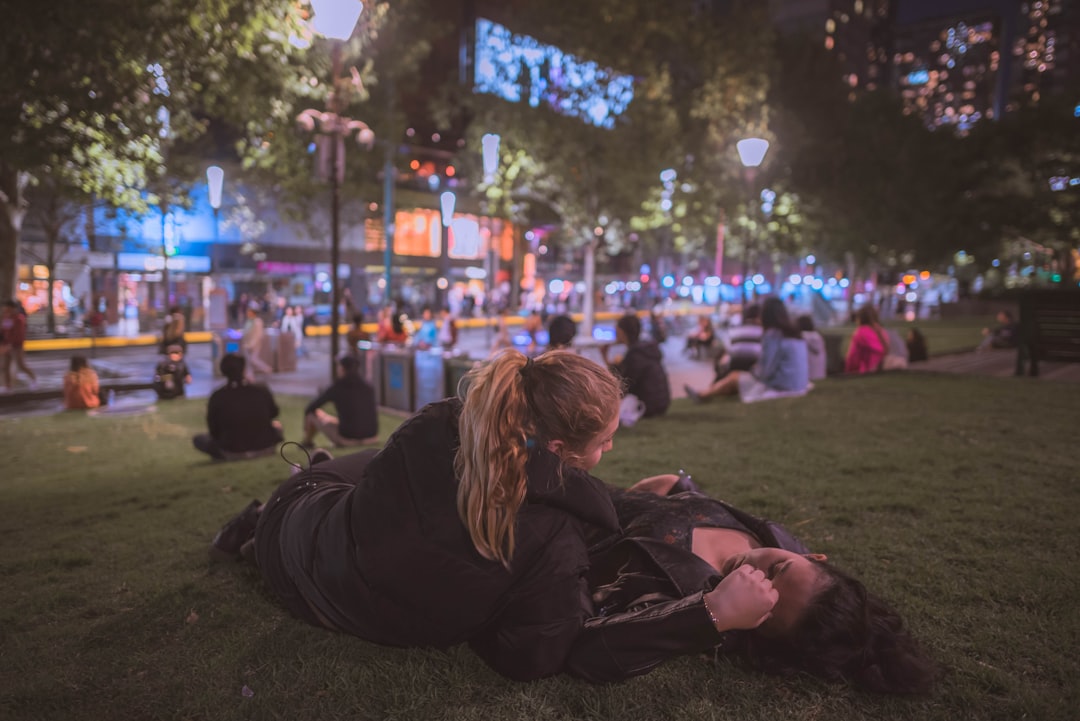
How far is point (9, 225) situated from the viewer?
15.2 m

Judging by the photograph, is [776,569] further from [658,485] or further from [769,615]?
[658,485]

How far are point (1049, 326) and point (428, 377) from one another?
35.0ft

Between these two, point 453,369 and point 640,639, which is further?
point 453,369

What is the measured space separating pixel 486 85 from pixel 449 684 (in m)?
25.8

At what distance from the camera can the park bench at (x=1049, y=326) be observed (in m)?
11.8

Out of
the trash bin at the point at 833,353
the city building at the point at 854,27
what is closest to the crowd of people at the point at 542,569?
the trash bin at the point at 833,353

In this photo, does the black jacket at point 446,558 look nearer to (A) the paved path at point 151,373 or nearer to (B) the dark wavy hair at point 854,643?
(B) the dark wavy hair at point 854,643

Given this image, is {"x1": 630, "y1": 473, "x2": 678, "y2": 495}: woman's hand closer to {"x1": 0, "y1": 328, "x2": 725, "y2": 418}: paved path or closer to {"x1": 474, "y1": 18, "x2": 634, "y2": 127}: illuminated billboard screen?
{"x1": 0, "y1": 328, "x2": 725, "y2": 418}: paved path

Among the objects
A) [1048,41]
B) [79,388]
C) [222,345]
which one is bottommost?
[79,388]

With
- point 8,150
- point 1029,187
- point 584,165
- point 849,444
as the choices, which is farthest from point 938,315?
point 8,150

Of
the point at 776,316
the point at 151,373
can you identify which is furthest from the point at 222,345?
the point at 776,316

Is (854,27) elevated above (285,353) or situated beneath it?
elevated above

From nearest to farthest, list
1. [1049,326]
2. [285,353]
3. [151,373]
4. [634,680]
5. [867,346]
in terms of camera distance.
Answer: [634,680], [1049,326], [867,346], [151,373], [285,353]

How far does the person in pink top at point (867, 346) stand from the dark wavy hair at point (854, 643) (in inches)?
402
